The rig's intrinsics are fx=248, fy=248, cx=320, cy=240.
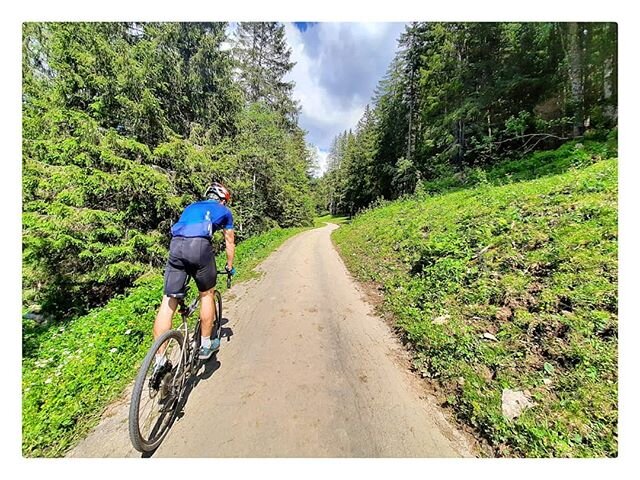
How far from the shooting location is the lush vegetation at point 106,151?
537cm

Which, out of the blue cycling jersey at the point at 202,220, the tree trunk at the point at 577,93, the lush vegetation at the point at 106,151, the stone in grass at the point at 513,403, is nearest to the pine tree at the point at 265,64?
the lush vegetation at the point at 106,151

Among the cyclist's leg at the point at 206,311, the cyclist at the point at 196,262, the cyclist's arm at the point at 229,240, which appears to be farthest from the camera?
the cyclist's arm at the point at 229,240

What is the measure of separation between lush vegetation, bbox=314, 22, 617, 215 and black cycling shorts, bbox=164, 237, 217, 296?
5208 millimetres

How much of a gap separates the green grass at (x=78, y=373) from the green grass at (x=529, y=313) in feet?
11.0

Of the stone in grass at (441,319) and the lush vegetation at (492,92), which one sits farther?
the lush vegetation at (492,92)

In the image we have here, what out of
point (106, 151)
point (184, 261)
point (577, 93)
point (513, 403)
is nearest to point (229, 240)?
point (184, 261)

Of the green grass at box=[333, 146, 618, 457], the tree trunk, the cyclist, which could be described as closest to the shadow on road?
the cyclist

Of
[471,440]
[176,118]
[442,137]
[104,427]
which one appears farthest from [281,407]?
[442,137]

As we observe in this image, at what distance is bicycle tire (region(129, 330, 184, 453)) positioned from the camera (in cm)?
169

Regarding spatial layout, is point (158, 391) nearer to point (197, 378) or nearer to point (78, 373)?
point (197, 378)

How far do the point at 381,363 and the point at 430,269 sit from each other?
2.50m

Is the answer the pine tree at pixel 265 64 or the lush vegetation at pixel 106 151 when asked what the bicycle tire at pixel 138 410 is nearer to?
the lush vegetation at pixel 106 151

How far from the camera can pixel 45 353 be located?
136 inches
